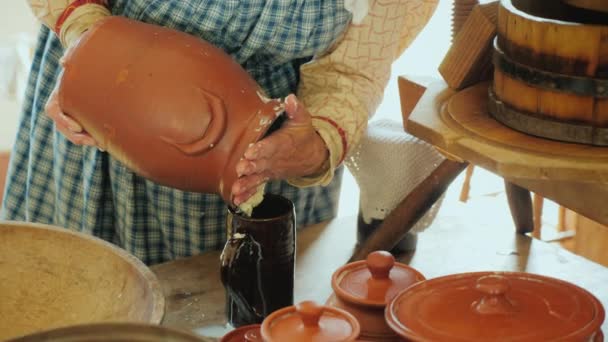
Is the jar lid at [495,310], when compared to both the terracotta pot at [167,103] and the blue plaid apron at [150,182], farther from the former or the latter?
the blue plaid apron at [150,182]

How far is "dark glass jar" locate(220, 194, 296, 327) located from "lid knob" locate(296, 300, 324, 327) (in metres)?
0.18

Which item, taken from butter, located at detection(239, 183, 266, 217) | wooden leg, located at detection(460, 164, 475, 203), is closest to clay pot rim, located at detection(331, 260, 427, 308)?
butter, located at detection(239, 183, 266, 217)

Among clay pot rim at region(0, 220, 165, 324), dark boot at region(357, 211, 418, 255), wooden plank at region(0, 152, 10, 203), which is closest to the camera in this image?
clay pot rim at region(0, 220, 165, 324)

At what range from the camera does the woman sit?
4.00ft

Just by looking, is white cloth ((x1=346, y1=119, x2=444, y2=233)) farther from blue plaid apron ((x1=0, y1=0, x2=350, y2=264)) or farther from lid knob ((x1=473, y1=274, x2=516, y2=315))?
lid knob ((x1=473, y1=274, x2=516, y2=315))

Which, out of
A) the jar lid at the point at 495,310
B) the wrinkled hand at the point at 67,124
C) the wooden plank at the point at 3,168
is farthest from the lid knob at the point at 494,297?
the wooden plank at the point at 3,168

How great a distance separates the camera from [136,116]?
1037 millimetres

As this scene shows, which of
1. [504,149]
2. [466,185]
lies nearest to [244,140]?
[504,149]

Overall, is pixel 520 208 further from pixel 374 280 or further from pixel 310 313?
pixel 310 313

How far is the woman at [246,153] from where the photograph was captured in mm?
1221

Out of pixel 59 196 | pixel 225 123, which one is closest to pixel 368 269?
pixel 225 123

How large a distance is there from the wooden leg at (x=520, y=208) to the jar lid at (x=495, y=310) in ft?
1.60

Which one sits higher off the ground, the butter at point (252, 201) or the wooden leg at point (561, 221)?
the butter at point (252, 201)

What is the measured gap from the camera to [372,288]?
107 centimetres
